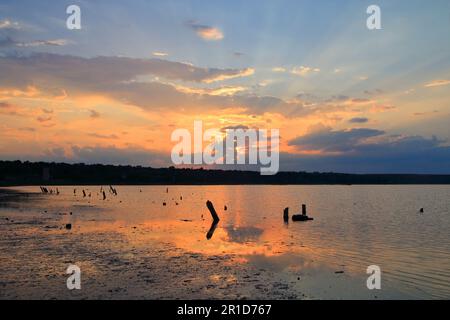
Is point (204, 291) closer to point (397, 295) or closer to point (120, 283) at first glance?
point (120, 283)

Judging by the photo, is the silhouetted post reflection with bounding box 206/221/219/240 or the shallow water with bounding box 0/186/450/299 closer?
the shallow water with bounding box 0/186/450/299

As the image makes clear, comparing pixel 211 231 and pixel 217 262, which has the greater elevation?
pixel 217 262

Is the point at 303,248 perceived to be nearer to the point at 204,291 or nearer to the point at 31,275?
the point at 204,291

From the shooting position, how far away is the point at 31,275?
1983 centimetres

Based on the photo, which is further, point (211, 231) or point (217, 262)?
point (211, 231)

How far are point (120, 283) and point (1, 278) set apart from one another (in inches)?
221

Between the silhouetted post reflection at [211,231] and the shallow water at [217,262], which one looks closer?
the shallow water at [217,262]

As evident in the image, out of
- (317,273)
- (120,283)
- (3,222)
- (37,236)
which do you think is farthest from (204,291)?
(3,222)

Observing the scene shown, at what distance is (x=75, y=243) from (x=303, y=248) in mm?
16603
